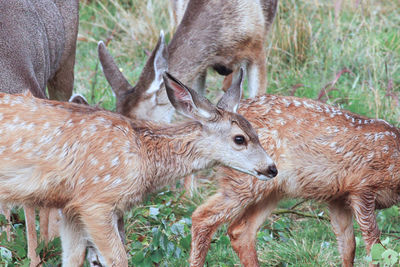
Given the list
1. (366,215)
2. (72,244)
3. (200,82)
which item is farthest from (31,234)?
(200,82)

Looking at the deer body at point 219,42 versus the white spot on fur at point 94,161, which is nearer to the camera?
the white spot on fur at point 94,161

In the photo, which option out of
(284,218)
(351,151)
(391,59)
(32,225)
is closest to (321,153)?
(351,151)

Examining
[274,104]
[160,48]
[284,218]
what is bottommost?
[284,218]

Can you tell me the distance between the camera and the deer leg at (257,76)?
833 cm

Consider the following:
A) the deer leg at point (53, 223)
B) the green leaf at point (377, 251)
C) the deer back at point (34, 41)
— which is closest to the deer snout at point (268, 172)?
the green leaf at point (377, 251)

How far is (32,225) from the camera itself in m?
5.94

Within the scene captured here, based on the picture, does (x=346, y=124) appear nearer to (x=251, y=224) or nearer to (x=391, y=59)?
(x=251, y=224)

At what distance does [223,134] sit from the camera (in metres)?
5.48

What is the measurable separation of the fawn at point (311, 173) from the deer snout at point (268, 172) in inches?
14.7

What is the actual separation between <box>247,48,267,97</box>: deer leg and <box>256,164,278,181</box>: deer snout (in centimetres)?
306

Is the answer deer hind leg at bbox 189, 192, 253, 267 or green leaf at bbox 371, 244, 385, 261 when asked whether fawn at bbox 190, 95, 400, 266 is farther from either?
green leaf at bbox 371, 244, 385, 261

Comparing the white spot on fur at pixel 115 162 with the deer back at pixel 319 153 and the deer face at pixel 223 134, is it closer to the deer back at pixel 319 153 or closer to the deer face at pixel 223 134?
the deer face at pixel 223 134

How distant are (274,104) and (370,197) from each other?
0.96m

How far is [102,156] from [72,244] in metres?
0.67
